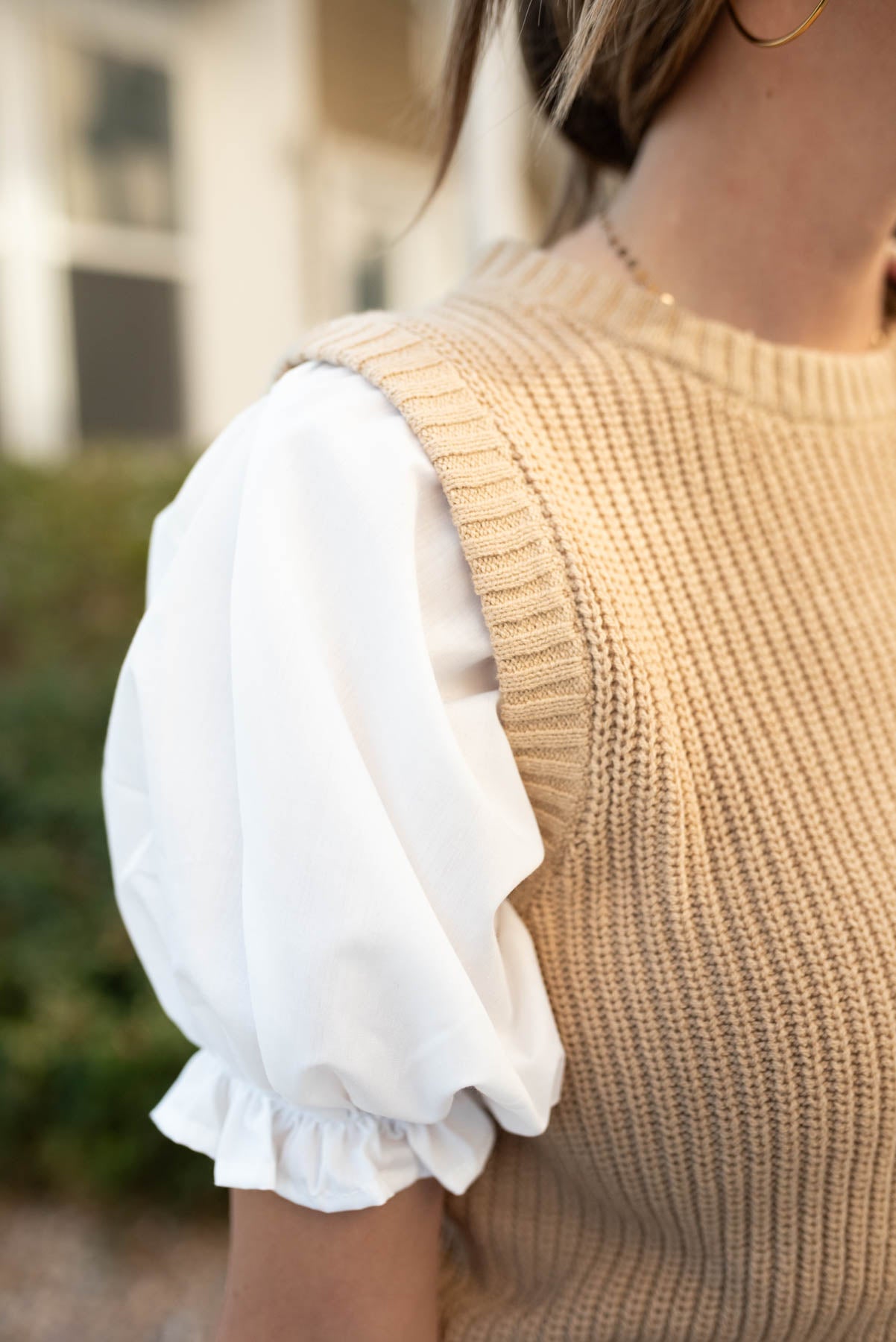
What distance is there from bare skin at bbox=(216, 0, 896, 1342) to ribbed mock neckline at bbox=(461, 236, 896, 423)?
1.2 inches

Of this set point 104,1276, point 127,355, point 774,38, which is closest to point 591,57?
point 774,38

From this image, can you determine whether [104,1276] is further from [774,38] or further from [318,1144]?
[774,38]

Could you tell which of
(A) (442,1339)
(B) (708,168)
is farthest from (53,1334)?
(B) (708,168)

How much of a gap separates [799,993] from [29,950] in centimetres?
249

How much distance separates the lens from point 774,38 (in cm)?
83

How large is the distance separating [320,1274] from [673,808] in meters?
0.39

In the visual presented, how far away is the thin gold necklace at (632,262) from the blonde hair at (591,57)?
0.09 m

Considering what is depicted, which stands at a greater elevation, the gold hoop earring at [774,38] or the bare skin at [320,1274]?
the gold hoop earring at [774,38]

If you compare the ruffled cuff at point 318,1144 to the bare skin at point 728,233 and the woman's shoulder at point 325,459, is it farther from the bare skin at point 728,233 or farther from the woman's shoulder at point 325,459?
the woman's shoulder at point 325,459

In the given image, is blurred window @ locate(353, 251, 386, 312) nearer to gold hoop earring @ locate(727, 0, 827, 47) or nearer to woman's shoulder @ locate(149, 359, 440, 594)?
gold hoop earring @ locate(727, 0, 827, 47)

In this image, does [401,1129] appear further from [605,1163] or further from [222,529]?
[222,529]

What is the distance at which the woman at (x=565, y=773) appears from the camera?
0.68 metres

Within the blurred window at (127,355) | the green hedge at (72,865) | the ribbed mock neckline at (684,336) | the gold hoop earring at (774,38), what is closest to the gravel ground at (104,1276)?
the green hedge at (72,865)

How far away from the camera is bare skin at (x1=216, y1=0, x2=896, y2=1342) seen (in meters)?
0.73
